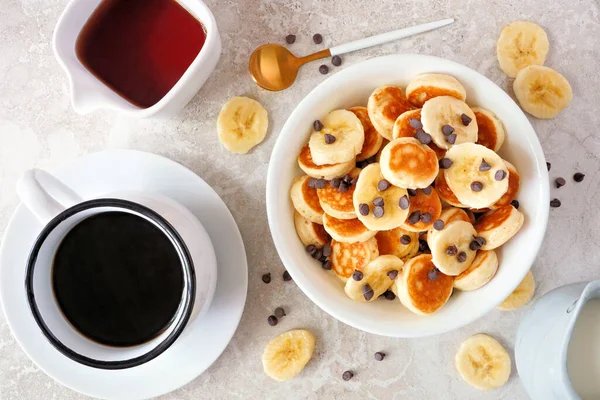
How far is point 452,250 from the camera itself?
1.14 metres

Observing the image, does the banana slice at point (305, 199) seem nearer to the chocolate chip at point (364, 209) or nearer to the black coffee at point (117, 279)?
the chocolate chip at point (364, 209)

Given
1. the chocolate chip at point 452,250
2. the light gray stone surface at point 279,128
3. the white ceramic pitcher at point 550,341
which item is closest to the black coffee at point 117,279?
the light gray stone surface at point 279,128

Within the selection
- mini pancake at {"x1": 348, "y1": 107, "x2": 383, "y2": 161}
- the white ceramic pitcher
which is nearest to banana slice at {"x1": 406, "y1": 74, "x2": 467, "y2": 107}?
mini pancake at {"x1": 348, "y1": 107, "x2": 383, "y2": 161}

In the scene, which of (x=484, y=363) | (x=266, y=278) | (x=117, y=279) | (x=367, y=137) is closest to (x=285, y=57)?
(x=367, y=137)

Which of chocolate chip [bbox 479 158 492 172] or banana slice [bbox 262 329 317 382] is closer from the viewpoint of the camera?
chocolate chip [bbox 479 158 492 172]

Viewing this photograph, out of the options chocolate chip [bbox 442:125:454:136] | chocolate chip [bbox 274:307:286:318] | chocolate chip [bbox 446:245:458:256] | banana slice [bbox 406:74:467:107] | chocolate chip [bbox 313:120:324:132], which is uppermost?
banana slice [bbox 406:74:467:107]

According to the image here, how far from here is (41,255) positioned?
1.10 meters

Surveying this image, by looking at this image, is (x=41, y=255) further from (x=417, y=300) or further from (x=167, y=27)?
(x=417, y=300)

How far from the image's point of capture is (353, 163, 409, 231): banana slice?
1132 mm

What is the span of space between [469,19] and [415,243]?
0.55 metres

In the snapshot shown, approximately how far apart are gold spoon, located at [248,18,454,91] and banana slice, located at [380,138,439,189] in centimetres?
35

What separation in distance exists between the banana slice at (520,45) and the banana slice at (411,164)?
417 millimetres

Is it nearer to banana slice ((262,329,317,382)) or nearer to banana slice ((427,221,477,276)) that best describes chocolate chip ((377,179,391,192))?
banana slice ((427,221,477,276))

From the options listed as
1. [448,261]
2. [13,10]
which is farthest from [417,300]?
[13,10]
